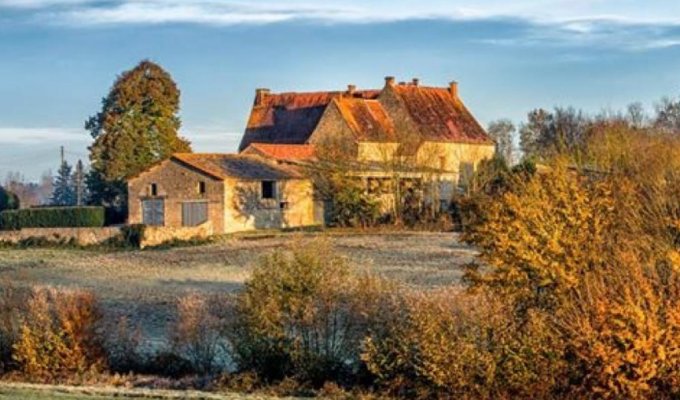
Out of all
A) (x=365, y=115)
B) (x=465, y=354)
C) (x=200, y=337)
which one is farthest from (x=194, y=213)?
(x=465, y=354)

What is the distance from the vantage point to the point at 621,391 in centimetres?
1759

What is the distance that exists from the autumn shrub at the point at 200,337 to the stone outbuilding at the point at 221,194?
35.1m

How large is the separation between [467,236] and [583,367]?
3.55m

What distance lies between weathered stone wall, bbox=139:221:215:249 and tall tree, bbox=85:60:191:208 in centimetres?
1285

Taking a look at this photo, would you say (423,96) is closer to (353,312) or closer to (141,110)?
(141,110)

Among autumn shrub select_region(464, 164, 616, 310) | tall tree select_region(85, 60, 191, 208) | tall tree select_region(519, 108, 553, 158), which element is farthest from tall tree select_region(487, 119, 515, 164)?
autumn shrub select_region(464, 164, 616, 310)

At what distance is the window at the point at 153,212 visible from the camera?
58.5 meters

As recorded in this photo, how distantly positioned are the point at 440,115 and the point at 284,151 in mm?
11571

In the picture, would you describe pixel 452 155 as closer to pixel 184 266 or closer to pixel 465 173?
pixel 465 173

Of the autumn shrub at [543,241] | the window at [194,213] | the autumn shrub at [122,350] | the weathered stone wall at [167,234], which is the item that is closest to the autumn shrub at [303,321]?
the autumn shrub at [122,350]

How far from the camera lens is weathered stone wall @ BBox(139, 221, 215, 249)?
50.4 meters

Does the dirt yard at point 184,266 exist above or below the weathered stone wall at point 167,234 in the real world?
below

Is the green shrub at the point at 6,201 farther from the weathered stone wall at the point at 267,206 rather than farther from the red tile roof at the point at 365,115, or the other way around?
the weathered stone wall at the point at 267,206

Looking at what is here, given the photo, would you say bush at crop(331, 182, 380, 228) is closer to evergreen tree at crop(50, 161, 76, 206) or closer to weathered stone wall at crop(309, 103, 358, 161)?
weathered stone wall at crop(309, 103, 358, 161)
